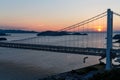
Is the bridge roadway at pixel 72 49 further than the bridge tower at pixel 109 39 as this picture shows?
Yes

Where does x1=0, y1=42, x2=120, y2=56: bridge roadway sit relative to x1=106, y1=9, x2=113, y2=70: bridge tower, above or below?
below

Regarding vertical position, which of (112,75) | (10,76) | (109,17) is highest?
(109,17)

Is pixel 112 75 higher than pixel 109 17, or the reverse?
pixel 109 17

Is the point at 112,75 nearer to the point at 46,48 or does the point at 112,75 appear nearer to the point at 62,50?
the point at 62,50

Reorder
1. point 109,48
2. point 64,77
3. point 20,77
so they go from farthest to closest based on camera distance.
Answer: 1. point 20,77
2. point 64,77
3. point 109,48

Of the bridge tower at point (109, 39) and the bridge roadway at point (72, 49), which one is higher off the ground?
the bridge tower at point (109, 39)

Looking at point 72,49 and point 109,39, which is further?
point 72,49

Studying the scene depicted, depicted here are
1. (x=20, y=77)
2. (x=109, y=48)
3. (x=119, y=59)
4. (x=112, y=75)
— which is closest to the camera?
(x=112, y=75)

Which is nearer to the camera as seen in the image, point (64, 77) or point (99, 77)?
point (99, 77)

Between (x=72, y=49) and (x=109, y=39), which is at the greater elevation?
(x=109, y=39)

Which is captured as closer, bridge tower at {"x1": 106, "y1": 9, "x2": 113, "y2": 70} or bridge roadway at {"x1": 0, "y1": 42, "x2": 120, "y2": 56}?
bridge tower at {"x1": 106, "y1": 9, "x2": 113, "y2": 70}

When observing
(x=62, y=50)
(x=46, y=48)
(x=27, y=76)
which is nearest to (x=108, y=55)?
(x=27, y=76)
